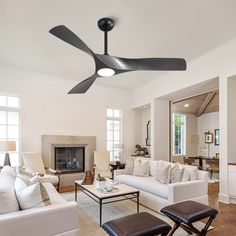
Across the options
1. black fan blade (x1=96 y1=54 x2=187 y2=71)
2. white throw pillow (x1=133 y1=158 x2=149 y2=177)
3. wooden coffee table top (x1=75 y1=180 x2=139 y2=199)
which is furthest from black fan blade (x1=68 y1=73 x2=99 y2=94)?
white throw pillow (x1=133 y1=158 x2=149 y2=177)

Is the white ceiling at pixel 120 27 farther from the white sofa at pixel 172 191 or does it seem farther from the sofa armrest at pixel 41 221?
the sofa armrest at pixel 41 221

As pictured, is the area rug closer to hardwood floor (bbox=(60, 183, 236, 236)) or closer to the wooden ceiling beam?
hardwood floor (bbox=(60, 183, 236, 236))

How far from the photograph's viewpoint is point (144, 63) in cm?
293

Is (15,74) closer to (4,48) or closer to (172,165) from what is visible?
(4,48)

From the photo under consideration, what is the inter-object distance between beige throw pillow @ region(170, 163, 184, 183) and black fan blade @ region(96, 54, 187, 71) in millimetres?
1972

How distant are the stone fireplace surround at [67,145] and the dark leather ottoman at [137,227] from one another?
4.03m

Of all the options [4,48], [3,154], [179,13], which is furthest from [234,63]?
[3,154]

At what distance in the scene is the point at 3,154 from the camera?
5438mm

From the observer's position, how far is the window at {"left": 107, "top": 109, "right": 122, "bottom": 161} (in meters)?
7.17

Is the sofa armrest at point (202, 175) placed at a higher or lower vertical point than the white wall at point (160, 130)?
lower

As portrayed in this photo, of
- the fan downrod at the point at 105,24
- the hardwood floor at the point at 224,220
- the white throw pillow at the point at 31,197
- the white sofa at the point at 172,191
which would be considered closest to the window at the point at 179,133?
the hardwood floor at the point at 224,220

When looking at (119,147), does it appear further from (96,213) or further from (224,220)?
(224,220)

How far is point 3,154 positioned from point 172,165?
4290mm

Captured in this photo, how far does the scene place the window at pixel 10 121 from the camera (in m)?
5.48
